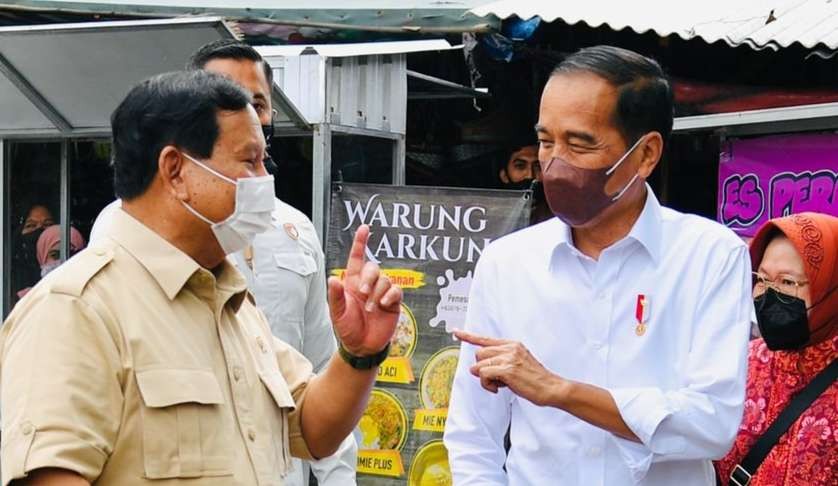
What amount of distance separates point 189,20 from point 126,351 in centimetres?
387

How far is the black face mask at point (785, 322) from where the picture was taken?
150 inches

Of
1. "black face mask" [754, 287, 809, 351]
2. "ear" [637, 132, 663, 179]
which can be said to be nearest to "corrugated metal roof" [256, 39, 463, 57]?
"black face mask" [754, 287, 809, 351]

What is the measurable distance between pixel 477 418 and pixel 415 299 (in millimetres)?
3267

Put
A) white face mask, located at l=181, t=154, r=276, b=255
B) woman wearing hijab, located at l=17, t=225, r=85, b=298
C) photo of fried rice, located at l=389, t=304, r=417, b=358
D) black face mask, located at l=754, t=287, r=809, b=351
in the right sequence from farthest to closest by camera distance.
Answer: woman wearing hijab, located at l=17, t=225, r=85, b=298 → photo of fried rice, located at l=389, t=304, r=417, b=358 → black face mask, located at l=754, t=287, r=809, b=351 → white face mask, located at l=181, t=154, r=276, b=255

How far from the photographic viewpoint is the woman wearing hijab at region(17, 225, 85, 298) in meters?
8.09

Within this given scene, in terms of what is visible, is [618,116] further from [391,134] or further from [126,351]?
[391,134]

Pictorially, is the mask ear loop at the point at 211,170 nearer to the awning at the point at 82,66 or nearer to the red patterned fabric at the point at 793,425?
the red patterned fabric at the point at 793,425

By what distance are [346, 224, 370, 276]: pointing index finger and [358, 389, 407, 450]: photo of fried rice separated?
372cm

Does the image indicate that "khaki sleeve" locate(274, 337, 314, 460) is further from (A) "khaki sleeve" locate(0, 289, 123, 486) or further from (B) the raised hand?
(A) "khaki sleeve" locate(0, 289, 123, 486)

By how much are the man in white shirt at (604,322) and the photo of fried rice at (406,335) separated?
10.6 feet

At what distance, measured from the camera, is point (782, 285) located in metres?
3.91

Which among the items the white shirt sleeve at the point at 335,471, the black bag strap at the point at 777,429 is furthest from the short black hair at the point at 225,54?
the black bag strap at the point at 777,429

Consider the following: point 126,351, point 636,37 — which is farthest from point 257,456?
point 636,37

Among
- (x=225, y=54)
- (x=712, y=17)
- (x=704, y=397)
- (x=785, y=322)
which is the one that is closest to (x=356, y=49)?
(x=712, y=17)
